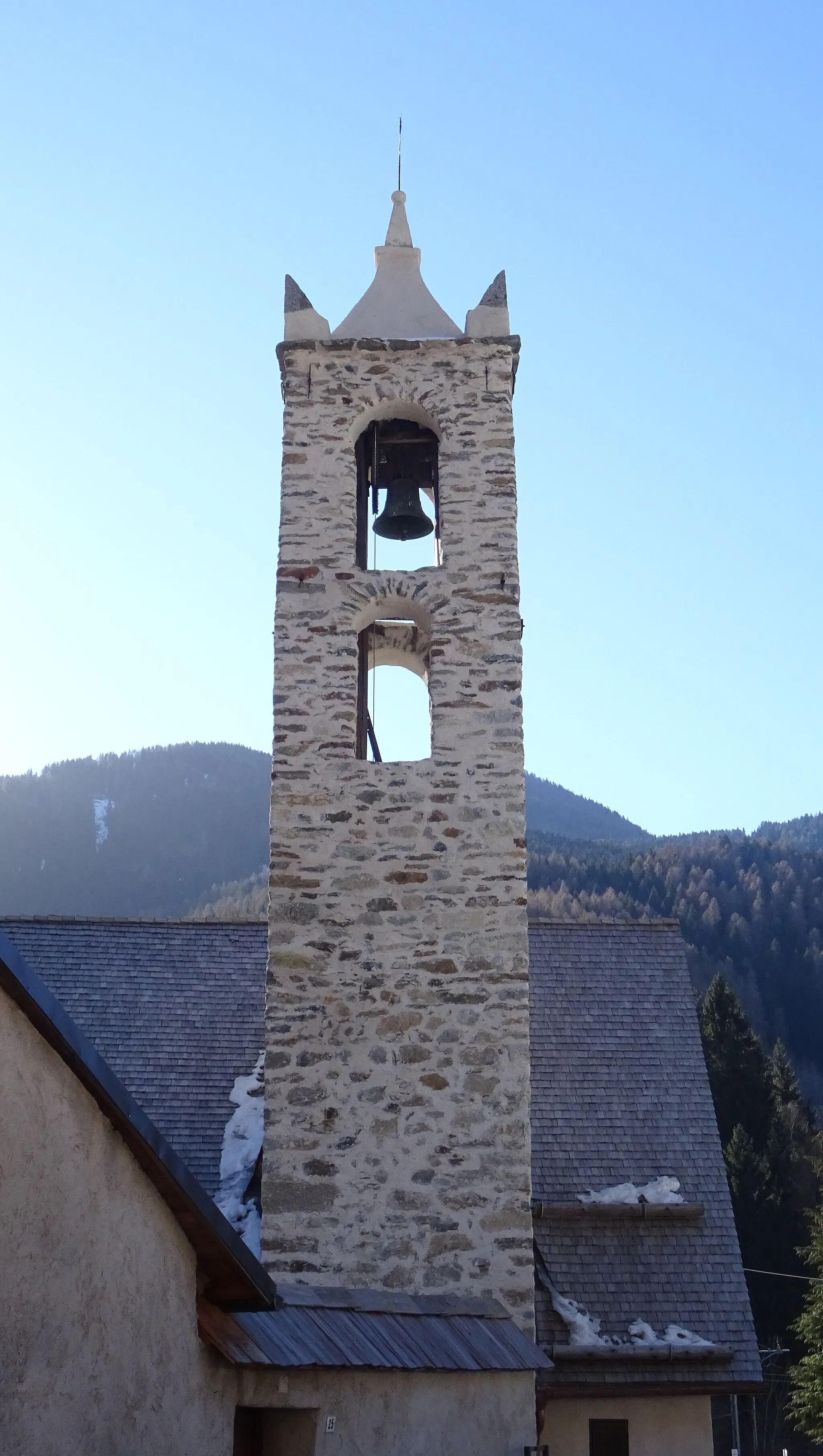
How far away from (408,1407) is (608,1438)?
4364 mm

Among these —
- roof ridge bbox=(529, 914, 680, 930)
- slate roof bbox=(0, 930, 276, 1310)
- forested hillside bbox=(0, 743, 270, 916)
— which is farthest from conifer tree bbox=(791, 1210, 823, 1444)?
forested hillside bbox=(0, 743, 270, 916)

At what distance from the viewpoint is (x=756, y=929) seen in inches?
2239

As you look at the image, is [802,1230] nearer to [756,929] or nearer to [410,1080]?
[410,1080]

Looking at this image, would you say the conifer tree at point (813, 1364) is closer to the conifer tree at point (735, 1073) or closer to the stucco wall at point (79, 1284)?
the conifer tree at point (735, 1073)

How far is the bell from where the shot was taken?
1192cm

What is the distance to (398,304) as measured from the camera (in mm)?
12562

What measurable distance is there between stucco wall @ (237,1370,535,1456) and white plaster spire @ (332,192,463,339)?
304 inches

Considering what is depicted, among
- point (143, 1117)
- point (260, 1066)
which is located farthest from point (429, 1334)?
point (260, 1066)

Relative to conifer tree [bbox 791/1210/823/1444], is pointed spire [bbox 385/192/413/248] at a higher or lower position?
higher

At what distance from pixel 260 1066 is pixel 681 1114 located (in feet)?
11.8

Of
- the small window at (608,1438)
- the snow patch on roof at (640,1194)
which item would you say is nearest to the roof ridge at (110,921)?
the snow patch on roof at (640,1194)

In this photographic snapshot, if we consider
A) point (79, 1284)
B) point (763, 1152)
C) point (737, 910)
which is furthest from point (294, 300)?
point (737, 910)

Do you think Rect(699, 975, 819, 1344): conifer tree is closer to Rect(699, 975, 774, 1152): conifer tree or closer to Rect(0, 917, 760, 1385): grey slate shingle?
Rect(699, 975, 774, 1152): conifer tree

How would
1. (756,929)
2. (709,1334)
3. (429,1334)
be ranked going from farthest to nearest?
(756,929)
(709,1334)
(429,1334)
